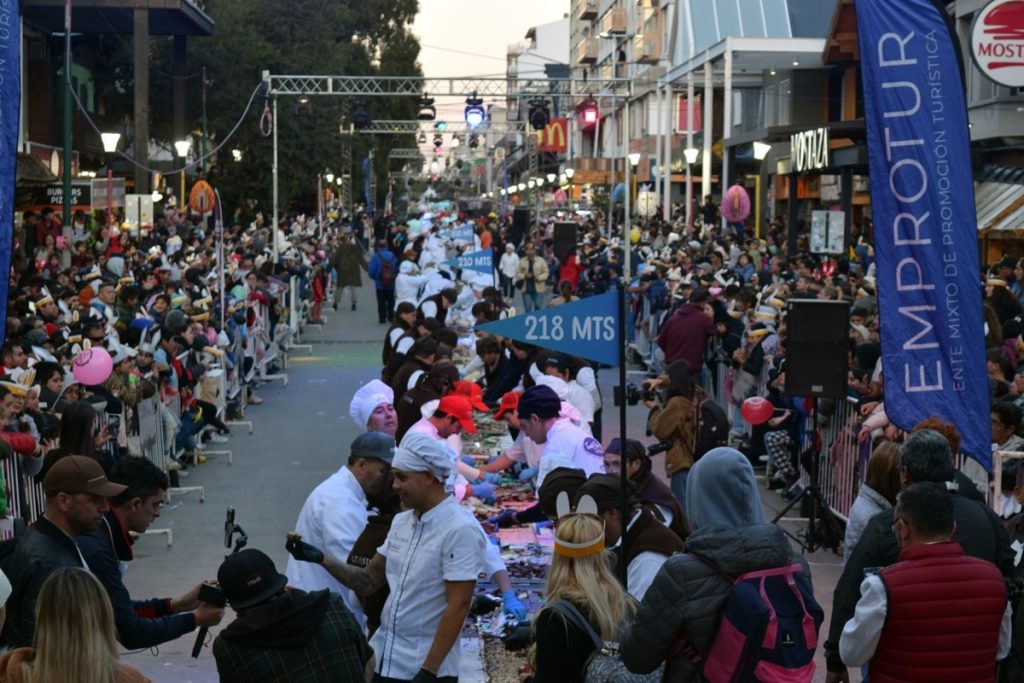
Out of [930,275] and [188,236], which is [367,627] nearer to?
[930,275]

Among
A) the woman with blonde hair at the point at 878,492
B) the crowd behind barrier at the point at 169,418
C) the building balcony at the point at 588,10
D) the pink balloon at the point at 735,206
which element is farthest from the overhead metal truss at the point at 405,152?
the woman with blonde hair at the point at 878,492

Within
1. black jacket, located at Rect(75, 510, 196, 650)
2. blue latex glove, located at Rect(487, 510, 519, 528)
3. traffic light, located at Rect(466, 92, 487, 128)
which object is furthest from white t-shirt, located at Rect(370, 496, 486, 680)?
traffic light, located at Rect(466, 92, 487, 128)

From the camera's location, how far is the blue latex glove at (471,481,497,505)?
9.95m

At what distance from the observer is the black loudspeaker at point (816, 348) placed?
485 inches

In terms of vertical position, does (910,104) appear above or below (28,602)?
above

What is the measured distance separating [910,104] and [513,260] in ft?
95.8

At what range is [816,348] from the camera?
487 inches

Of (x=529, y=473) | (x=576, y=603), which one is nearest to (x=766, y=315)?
(x=529, y=473)

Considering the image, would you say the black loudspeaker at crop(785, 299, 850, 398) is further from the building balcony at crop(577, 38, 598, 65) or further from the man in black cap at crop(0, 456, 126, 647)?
the building balcony at crop(577, 38, 598, 65)

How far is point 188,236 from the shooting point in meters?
36.7

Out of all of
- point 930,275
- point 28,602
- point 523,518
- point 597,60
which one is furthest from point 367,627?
point 597,60

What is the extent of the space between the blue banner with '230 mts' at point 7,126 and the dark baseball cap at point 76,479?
1.58 meters

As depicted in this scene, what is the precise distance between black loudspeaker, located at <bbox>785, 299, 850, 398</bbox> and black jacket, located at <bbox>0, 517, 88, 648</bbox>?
25.1 feet

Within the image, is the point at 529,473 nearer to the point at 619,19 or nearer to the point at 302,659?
the point at 302,659
